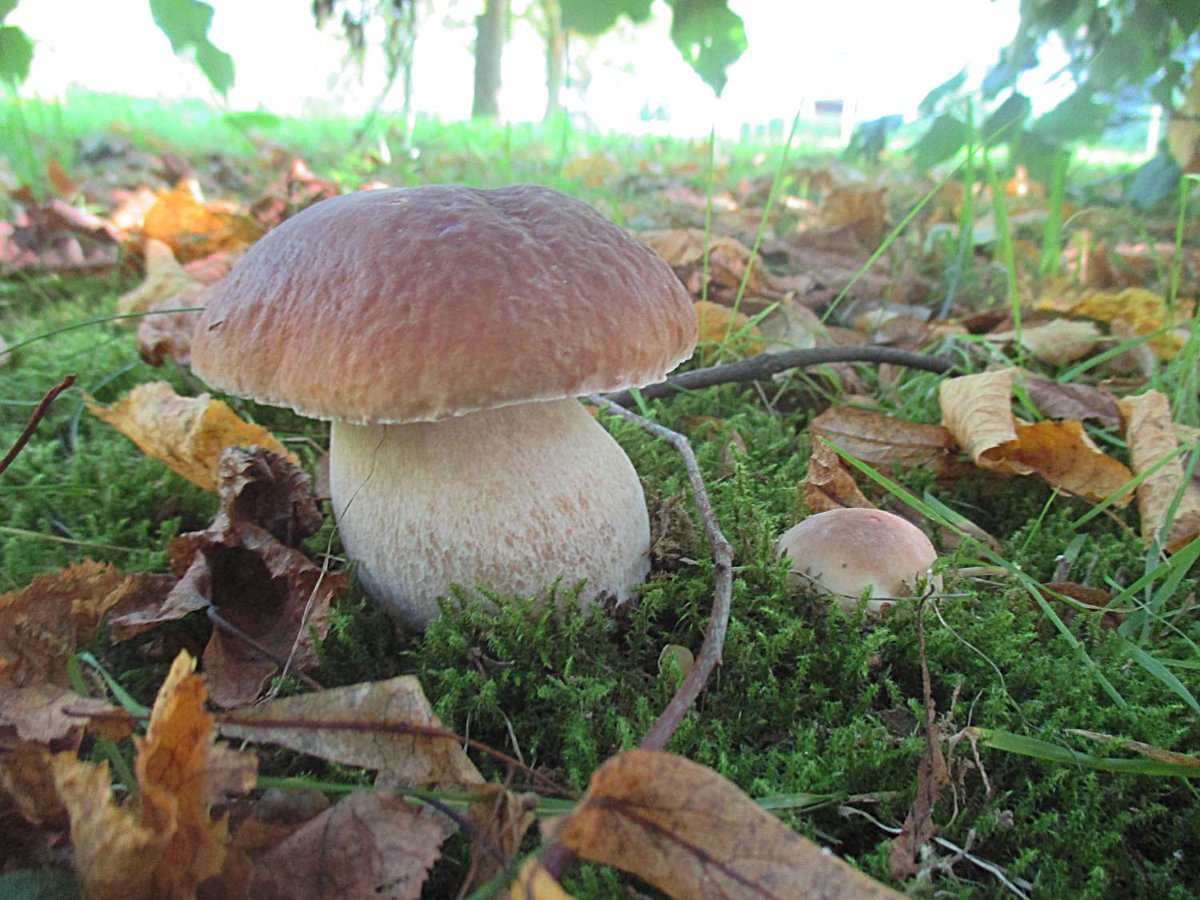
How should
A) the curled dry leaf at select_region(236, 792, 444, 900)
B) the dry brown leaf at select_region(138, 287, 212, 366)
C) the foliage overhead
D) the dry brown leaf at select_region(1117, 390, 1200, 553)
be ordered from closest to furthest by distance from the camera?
the curled dry leaf at select_region(236, 792, 444, 900) < the dry brown leaf at select_region(1117, 390, 1200, 553) < the foliage overhead < the dry brown leaf at select_region(138, 287, 212, 366)

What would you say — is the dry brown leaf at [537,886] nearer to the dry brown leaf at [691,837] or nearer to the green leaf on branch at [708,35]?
the dry brown leaf at [691,837]

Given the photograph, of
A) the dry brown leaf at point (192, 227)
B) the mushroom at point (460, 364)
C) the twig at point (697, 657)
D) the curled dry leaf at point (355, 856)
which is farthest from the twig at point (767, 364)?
the dry brown leaf at point (192, 227)

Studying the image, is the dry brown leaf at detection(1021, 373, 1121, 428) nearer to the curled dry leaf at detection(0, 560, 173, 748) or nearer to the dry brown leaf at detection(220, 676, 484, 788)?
the dry brown leaf at detection(220, 676, 484, 788)

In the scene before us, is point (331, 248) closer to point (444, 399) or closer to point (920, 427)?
point (444, 399)

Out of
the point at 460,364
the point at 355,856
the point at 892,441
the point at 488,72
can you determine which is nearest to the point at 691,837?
the point at 355,856

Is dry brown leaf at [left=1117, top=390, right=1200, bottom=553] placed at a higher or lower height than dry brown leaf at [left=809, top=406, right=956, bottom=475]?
higher

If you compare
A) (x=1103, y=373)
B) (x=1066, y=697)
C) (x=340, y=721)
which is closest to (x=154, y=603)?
(x=340, y=721)

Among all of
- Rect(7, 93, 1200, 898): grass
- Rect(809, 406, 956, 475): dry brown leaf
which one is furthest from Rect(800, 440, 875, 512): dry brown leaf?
Rect(809, 406, 956, 475): dry brown leaf
